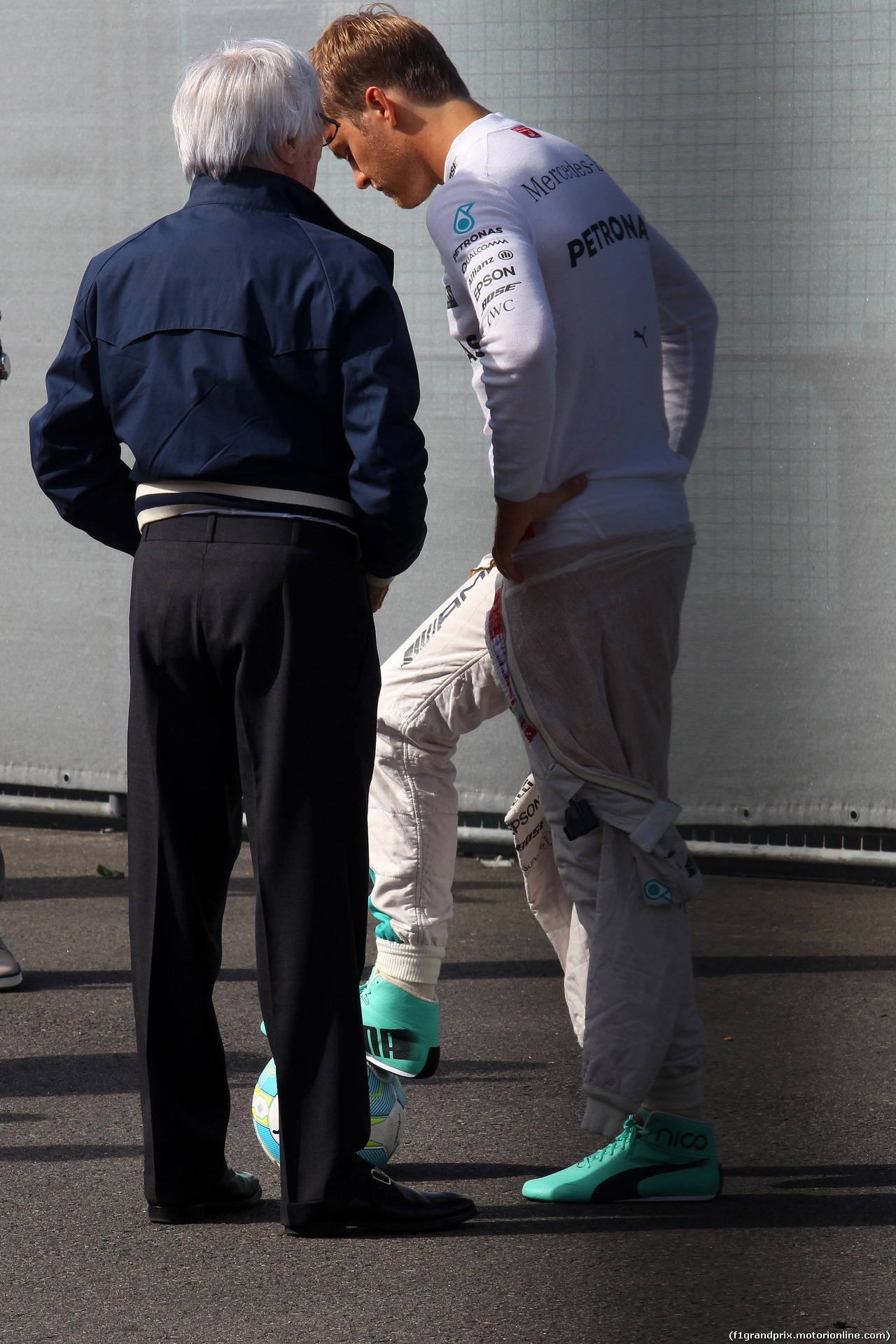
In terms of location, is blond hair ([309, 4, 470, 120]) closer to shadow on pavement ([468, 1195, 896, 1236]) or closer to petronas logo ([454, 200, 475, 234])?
petronas logo ([454, 200, 475, 234])

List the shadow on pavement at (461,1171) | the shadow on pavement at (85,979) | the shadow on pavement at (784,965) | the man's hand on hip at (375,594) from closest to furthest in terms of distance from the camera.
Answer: the man's hand on hip at (375,594) → the shadow on pavement at (461,1171) → the shadow on pavement at (784,965) → the shadow on pavement at (85,979)

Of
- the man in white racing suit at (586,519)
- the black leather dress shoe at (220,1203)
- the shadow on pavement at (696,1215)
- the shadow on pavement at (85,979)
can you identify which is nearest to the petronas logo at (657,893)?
the man in white racing suit at (586,519)

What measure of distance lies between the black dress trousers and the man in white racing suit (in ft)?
0.93

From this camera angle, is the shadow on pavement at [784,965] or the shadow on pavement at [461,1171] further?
the shadow on pavement at [784,965]

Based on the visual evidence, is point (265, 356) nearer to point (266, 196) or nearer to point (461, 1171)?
point (266, 196)

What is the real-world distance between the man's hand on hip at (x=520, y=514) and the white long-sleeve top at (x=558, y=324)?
0.05 feet

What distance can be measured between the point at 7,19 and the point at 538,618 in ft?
12.4

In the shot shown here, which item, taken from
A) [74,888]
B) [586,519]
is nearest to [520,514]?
[586,519]

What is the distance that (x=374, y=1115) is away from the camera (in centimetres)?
243

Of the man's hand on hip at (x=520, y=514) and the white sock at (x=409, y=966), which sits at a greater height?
the man's hand on hip at (x=520, y=514)

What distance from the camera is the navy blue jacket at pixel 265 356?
2076 mm

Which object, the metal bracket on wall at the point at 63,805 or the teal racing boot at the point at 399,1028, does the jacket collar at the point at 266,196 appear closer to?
the teal racing boot at the point at 399,1028

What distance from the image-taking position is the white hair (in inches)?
83.2

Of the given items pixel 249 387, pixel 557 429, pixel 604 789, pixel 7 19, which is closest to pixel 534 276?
pixel 557 429
